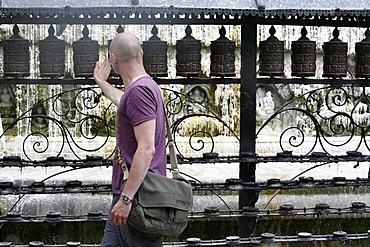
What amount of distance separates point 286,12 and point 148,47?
927 millimetres

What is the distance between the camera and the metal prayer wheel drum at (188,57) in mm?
4809

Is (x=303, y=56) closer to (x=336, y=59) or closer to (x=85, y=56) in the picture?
(x=336, y=59)

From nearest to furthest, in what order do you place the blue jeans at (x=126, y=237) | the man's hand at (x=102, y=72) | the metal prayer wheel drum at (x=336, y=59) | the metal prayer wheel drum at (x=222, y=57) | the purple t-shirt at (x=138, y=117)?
the purple t-shirt at (x=138, y=117) < the blue jeans at (x=126, y=237) < the man's hand at (x=102, y=72) < the metal prayer wheel drum at (x=222, y=57) < the metal prayer wheel drum at (x=336, y=59)

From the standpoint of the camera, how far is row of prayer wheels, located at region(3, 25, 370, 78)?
476cm

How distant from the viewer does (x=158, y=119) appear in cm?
331

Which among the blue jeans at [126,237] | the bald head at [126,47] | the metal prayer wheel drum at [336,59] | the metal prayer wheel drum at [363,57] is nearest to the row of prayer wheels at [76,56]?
the metal prayer wheel drum at [336,59]

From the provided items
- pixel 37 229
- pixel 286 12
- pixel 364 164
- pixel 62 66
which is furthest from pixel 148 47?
pixel 364 164

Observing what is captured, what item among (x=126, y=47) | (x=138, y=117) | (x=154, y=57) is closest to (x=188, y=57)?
(x=154, y=57)

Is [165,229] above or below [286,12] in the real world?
below

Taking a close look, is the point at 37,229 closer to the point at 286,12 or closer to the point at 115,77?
the point at 115,77

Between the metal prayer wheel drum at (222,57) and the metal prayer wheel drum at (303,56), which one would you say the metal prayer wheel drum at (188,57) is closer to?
the metal prayer wheel drum at (222,57)

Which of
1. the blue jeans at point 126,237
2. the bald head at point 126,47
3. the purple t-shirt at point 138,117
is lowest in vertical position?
the blue jeans at point 126,237

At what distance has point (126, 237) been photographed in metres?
3.35

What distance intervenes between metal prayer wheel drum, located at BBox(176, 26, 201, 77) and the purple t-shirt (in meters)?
1.47
